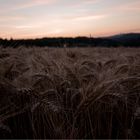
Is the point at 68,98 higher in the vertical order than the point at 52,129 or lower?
higher

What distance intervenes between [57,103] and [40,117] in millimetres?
140

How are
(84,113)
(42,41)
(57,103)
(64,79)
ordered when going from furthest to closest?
(42,41), (64,79), (57,103), (84,113)

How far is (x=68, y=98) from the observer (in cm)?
171

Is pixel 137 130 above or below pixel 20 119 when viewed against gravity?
below

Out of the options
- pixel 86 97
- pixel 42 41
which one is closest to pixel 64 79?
pixel 86 97

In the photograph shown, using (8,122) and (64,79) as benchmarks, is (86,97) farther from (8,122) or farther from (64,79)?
(8,122)

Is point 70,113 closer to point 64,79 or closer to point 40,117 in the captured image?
point 40,117

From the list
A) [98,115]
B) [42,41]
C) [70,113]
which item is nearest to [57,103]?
[70,113]

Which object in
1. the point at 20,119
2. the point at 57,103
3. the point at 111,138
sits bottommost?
the point at 111,138

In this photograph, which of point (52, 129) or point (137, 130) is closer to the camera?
point (52, 129)

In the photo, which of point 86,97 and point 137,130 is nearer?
point 86,97

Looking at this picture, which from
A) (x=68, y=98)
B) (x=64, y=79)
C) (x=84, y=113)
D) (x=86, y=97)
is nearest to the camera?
(x=86, y=97)

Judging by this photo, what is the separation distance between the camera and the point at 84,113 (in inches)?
58.6

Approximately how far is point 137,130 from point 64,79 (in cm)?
63
